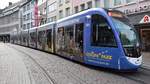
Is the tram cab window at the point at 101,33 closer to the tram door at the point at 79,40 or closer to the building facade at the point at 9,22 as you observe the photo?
the tram door at the point at 79,40

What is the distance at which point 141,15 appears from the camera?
25.6 m

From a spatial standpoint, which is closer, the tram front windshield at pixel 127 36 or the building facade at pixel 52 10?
the tram front windshield at pixel 127 36

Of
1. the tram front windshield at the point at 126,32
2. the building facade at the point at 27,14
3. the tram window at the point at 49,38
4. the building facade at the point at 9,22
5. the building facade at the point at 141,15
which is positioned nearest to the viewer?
the tram front windshield at the point at 126,32

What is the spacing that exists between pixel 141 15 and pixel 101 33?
1265cm

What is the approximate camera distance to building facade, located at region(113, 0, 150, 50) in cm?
2502

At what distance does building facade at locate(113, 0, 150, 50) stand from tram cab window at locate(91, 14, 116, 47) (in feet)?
36.4

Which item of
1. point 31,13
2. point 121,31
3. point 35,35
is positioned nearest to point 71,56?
point 121,31

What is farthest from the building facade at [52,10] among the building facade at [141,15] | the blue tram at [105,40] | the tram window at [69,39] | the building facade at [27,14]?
the blue tram at [105,40]

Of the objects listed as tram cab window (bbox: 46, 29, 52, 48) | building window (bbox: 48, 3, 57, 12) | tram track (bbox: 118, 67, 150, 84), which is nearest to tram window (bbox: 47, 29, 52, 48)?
tram cab window (bbox: 46, 29, 52, 48)

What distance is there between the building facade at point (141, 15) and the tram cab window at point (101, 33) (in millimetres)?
11093

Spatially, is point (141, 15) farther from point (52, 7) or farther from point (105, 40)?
point (52, 7)

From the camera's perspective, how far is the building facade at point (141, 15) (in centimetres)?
2502

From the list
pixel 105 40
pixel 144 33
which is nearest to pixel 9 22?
pixel 144 33

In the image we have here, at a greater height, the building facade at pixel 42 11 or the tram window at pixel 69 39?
the building facade at pixel 42 11
